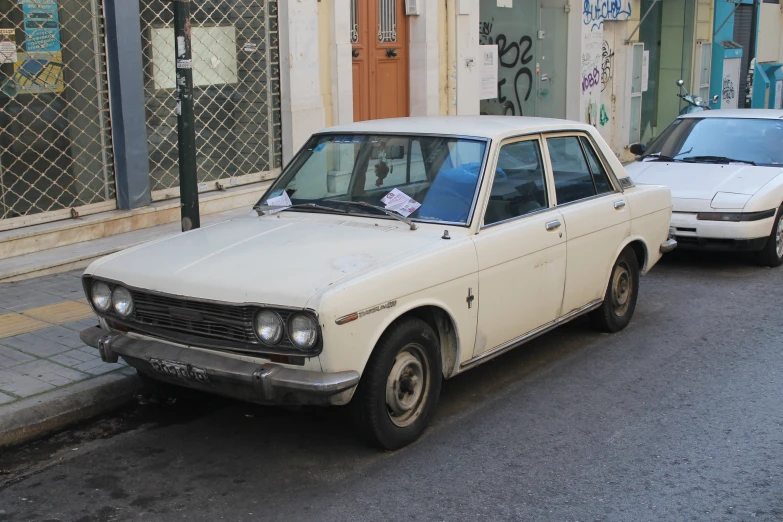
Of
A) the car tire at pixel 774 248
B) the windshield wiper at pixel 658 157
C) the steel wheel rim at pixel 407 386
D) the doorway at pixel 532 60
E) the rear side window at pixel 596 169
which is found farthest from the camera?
the doorway at pixel 532 60

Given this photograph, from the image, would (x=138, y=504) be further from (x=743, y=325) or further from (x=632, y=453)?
(x=743, y=325)

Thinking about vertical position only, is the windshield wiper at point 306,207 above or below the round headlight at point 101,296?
above

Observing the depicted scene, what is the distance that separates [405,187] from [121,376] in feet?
6.92

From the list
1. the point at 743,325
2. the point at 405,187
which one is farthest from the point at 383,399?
the point at 743,325

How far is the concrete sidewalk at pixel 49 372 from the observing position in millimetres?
5258

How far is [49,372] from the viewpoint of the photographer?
582cm

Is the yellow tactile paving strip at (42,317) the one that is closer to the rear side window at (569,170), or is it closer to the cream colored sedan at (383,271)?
the cream colored sedan at (383,271)

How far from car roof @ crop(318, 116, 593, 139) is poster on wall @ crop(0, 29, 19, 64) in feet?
12.0

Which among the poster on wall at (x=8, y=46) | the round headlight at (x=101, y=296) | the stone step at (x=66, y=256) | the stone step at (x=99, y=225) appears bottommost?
the stone step at (x=66, y=256)

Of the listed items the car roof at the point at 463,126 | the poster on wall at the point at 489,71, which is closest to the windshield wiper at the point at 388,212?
the car roof at the point at 463,126

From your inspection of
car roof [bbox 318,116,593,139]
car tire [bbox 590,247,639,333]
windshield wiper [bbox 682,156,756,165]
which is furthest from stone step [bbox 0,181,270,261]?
windshield wiper [bbox 682,156,756,165]

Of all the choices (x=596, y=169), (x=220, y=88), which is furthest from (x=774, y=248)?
(x=220, y=88)

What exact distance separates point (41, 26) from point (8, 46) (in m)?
0.42

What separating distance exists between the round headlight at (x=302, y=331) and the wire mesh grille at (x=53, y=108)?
16.7 ft
